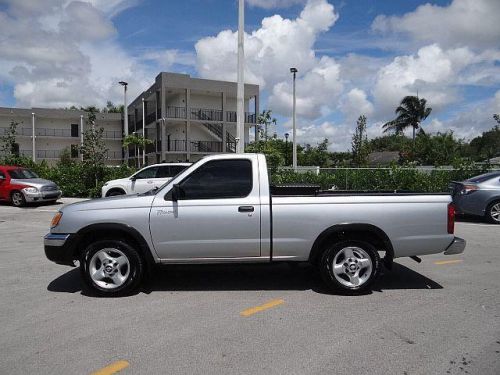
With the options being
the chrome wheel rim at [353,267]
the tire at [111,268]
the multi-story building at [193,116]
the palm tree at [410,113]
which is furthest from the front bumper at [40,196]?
the palm tree at [410,113]

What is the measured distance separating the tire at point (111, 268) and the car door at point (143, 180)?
10.1 meters

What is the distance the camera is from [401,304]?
5.27 metres

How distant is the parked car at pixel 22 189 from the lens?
55.2 feet

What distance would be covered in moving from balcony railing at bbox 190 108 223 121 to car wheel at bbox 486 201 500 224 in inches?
1317

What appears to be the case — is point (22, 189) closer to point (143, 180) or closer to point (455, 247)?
point (143, 180)

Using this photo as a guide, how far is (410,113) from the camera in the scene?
6519 centimetres

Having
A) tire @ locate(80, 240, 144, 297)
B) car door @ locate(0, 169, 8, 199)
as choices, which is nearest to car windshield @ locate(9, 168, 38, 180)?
car door @ locate(0, 169, 8, 199)

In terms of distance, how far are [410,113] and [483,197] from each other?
57.0m

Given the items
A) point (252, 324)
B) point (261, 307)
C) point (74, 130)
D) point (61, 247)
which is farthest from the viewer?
point (74, 130)

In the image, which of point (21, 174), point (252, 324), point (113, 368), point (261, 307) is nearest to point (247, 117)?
point (21, 174)

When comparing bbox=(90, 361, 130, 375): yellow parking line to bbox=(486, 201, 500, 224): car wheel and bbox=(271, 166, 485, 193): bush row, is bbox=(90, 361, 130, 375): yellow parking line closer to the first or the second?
bbox=(486, 201, 500, 224): car wheel

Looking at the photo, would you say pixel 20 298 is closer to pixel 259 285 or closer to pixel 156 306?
pixel 156 306

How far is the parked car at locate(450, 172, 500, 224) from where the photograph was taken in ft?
39.8

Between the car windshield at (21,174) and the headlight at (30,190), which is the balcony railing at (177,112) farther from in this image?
the headlight at (30,190)
